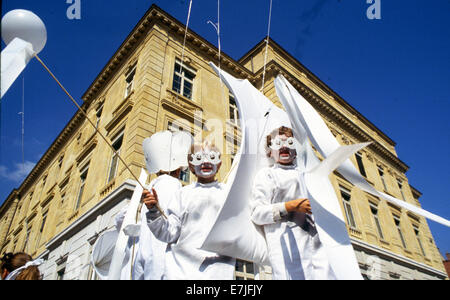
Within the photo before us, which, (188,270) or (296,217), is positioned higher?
(296,217)

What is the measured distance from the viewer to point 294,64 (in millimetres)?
15492

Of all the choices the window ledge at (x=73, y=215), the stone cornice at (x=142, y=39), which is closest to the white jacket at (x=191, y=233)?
the window ledge at (x=73, y=215)

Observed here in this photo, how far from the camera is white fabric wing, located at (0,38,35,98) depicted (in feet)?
5.57

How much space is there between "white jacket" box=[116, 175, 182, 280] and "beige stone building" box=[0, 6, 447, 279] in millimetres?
2183

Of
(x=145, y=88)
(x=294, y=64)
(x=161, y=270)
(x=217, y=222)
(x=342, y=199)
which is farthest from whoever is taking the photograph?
(x=294, y=64)

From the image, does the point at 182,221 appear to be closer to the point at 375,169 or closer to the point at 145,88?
the point at 145,88

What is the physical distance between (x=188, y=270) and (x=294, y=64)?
15190 mm

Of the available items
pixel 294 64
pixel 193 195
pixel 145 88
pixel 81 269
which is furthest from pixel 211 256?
pixel 294 64

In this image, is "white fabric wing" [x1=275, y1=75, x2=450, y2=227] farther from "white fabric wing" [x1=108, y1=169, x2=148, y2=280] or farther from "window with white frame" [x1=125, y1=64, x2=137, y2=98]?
"window with white frame" [x1=125, y1=64, x2=137, y2=98]

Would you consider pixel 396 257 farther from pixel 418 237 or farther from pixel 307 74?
pixel 307 74

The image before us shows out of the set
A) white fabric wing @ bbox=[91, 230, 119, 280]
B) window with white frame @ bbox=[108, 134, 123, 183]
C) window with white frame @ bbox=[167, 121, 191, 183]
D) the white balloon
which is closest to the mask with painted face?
white fabric wing @ bbox=[91, 230, 119, 280]

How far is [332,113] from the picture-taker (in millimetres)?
15703

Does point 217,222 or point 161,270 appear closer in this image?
point 217,222

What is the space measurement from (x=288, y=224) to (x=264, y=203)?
25cm
